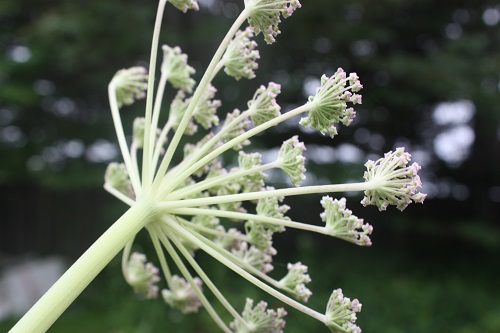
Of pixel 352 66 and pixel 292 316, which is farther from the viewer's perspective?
pixel 352 66

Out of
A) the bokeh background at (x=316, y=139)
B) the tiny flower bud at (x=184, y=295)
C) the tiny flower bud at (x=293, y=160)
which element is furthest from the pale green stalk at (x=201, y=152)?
the bokeh background at (x=316, y=139)

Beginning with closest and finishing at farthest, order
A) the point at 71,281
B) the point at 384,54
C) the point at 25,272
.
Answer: the point at 71,281 < the point at 384,54 < the point at 25,272

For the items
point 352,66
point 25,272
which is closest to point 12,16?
point 25,272

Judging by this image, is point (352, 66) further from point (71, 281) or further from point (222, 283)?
point (71, 281)

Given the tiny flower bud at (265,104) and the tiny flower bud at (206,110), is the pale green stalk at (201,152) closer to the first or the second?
the tiny flower bud at (265,104)

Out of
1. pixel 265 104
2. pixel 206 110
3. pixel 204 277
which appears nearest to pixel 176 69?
pixel 206 110

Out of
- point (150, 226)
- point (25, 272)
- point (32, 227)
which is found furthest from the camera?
point (32, 227)

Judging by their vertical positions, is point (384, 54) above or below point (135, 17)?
above
